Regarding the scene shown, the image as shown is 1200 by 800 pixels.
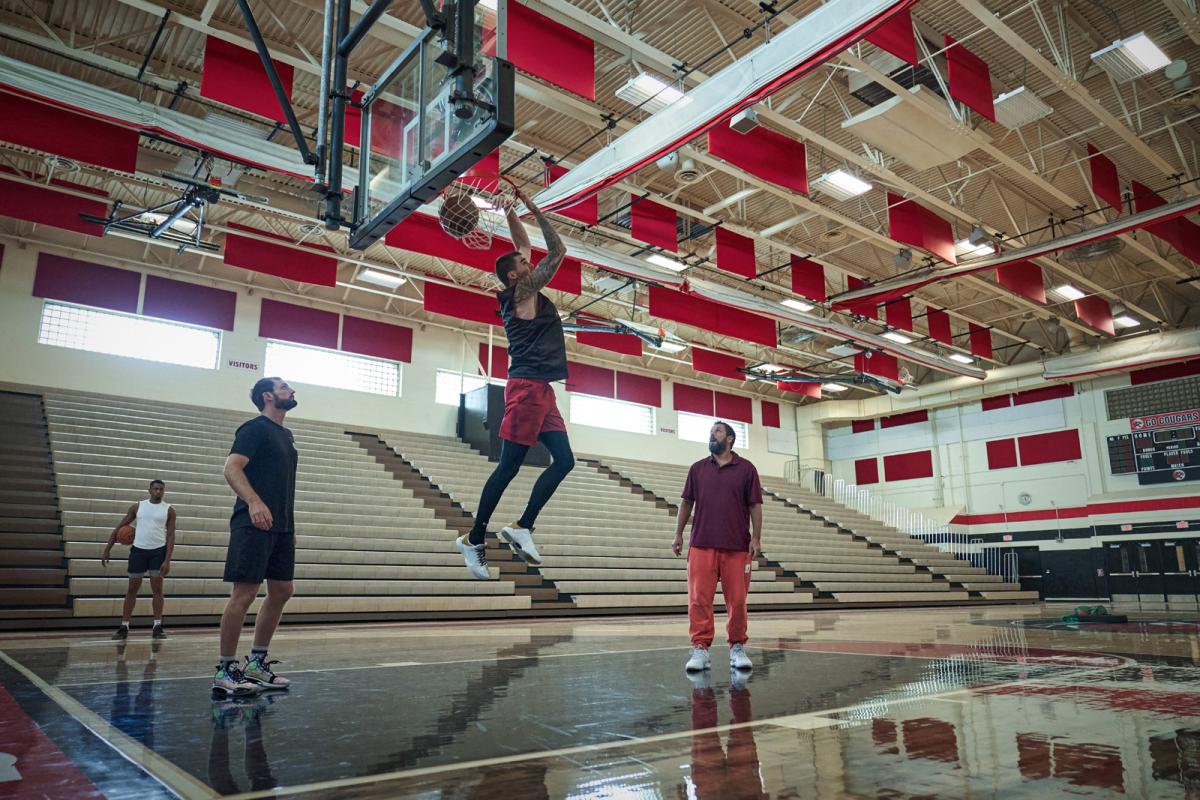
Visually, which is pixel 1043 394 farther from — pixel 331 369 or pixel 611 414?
pixel 331 369

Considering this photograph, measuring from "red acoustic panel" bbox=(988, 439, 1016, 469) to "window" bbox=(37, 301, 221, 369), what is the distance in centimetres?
2137

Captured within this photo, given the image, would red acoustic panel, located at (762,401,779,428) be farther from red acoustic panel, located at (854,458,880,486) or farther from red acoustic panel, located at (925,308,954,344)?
red acoustic panel, located at (925,308,954,344)

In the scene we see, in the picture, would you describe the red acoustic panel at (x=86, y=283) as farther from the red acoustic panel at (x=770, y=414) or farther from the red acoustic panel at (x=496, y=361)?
A: the red acoustic panel at (x=770, y=414)

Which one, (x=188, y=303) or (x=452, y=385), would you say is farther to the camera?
(x=452, y=385)

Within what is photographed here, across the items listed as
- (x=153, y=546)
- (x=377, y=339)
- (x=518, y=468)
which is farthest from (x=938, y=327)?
(x=153, y=546)

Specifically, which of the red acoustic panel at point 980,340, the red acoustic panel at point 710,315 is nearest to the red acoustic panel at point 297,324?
the red acoustic panel at point 710,315

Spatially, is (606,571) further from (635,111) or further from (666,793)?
(666,793)

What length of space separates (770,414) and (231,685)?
24.7m

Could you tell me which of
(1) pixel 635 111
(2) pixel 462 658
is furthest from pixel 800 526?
(2) pixel 462 658

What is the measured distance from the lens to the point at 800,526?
20.3m

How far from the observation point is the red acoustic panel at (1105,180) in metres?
11.6

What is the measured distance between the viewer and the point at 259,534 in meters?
3.76

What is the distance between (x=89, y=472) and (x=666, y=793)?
469 inches

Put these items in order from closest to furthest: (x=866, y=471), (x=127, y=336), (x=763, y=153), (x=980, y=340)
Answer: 1. (x=763, y=153)
2. (x=127, y=336)
3. (x=980, y=340)
4. (x=866, y=471)
